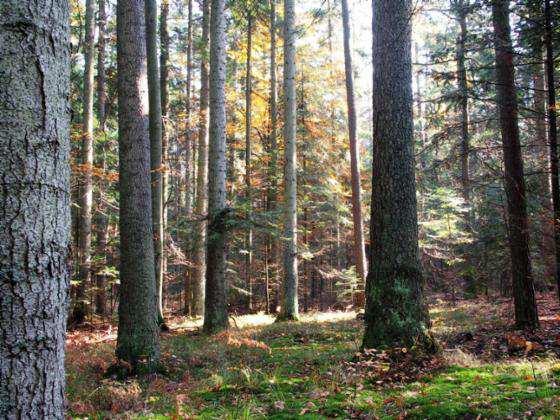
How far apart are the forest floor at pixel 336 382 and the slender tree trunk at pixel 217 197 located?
6.33 ft

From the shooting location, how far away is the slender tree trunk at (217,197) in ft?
36.7

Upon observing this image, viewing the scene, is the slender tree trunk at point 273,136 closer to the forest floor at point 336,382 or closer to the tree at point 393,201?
the forest floor at point 336,382

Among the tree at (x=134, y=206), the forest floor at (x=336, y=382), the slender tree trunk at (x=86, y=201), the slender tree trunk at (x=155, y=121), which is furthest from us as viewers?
the slender tree trunk at (x=86, y=201)

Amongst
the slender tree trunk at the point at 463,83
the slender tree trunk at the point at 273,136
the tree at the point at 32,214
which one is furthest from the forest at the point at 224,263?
the slender tree trunk at the point at 273,136

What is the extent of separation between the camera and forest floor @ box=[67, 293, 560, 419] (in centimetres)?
456

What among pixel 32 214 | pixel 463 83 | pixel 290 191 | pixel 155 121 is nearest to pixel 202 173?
pixel 290 191

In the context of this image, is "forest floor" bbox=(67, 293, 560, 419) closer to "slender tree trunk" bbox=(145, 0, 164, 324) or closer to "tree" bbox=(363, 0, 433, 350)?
"tree" bbox=(363, 0, 433, 350)

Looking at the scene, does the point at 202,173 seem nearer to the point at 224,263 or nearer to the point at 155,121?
the point at 155,121

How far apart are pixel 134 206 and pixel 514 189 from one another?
24.5ft

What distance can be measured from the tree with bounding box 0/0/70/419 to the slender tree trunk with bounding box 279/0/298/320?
1192 centimetres

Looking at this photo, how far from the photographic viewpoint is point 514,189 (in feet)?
29.1

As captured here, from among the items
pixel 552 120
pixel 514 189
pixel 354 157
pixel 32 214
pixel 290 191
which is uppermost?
pixel 354 157

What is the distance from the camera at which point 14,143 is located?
204cm

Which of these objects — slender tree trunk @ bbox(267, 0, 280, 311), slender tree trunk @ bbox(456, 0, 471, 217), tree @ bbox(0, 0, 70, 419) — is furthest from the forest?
slender tree trunk @ bbox(267, 0, 280, 311)
